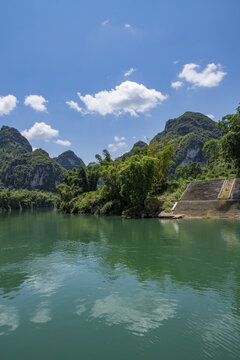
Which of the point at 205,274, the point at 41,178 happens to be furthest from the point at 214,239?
the point at 41,178

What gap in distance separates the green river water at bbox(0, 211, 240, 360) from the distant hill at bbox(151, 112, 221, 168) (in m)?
106

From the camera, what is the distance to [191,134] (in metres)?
132

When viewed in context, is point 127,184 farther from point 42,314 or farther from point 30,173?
point 30,173

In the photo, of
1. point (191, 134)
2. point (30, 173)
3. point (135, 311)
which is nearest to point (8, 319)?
point (135, 311)

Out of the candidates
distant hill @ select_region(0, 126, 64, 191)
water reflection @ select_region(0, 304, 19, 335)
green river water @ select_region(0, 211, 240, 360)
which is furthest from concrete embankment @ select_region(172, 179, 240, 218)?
distant hill @ select_region(0, 126, 64, 191)

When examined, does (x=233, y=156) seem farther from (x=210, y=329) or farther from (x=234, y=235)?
(x=210, y=329)

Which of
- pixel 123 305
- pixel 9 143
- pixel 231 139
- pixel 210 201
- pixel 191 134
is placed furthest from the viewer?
pixel 9 143

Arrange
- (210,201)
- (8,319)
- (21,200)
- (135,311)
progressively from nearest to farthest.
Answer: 1. (8,319)
2. (135,311)
3. (210,201)
4. (21,200)

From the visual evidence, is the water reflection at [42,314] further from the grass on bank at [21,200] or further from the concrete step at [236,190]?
the grass on bank at [21,200]

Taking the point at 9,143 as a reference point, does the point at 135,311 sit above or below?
below

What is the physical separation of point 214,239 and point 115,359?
10.8 meters

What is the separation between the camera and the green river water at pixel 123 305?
13.2 feet

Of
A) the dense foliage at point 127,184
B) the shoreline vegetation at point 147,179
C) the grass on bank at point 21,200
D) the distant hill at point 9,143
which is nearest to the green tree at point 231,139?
the shoreline vegetation at point 147,179

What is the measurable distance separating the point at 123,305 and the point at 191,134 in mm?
Result: 135814
